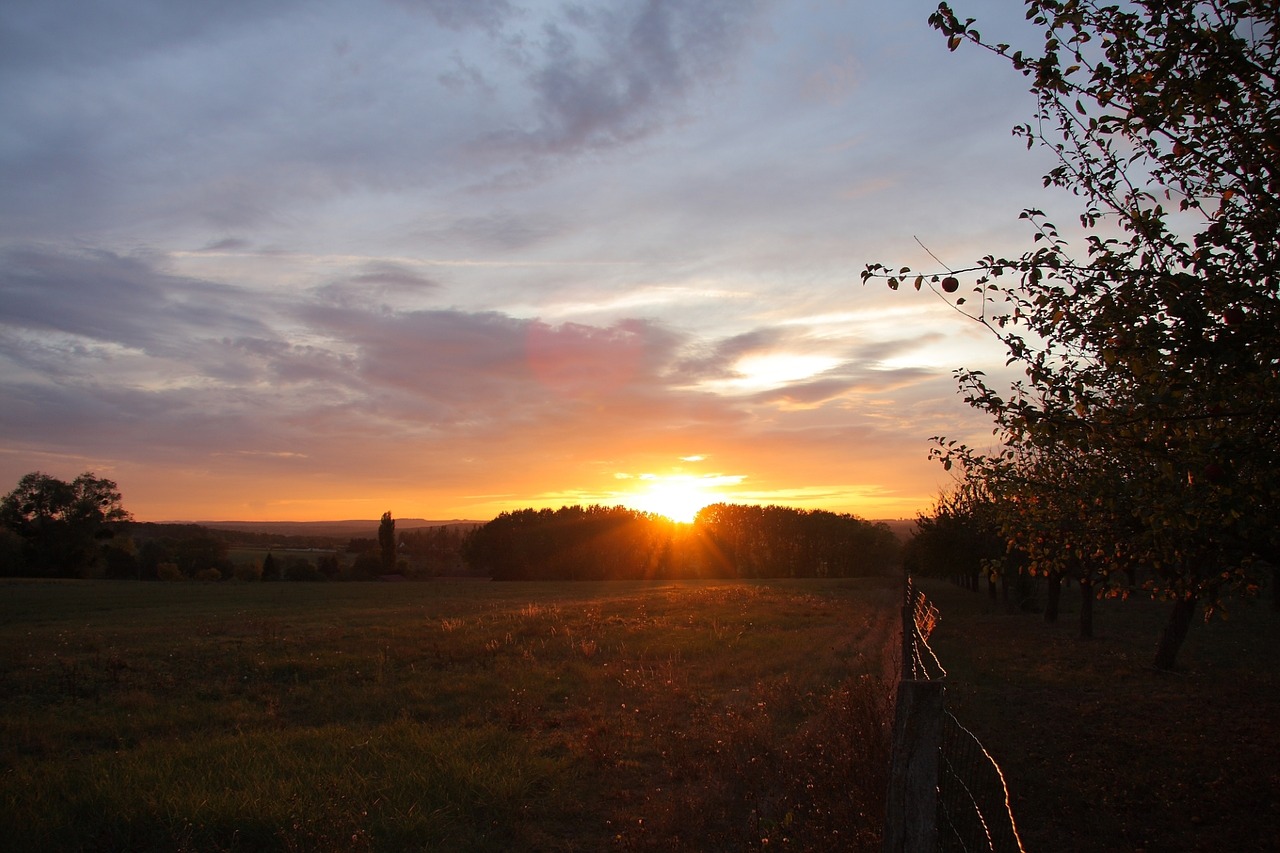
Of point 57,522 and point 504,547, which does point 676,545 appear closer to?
point 504,547

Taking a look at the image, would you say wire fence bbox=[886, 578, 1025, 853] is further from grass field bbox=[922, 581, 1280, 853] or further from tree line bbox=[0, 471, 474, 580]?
tree line bbox=[0, 471, 474, 580]

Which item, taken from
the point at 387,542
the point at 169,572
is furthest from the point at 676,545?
the point at 169,572

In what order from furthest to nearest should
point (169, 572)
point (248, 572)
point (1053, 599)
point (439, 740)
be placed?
point (248, 572) < point (169, 572) < point (1053, 599) < point (439, 740)

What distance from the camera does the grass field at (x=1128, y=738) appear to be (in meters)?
7.77

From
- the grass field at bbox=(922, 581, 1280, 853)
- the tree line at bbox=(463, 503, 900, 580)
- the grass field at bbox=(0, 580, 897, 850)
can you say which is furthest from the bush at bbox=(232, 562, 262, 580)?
the grass field at bbox=(922, 581, 1280, 853)

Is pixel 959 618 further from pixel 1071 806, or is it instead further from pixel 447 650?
pixel 1071 806

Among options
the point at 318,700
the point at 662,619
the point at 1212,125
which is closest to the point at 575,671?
the point at 318,700

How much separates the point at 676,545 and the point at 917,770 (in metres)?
101

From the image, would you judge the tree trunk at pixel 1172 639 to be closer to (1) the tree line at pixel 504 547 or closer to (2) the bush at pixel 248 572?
(1) the tree line at pixel 504 547

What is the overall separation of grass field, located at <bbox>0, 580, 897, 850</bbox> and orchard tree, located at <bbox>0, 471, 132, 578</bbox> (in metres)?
71.1

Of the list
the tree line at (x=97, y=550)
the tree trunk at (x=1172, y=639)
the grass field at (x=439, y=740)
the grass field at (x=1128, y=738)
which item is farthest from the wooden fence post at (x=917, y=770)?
the tree line at (x=97, y=550)

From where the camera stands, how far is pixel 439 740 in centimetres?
1002

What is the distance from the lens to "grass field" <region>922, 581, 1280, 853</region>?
777cm

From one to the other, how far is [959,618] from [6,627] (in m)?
38.0
